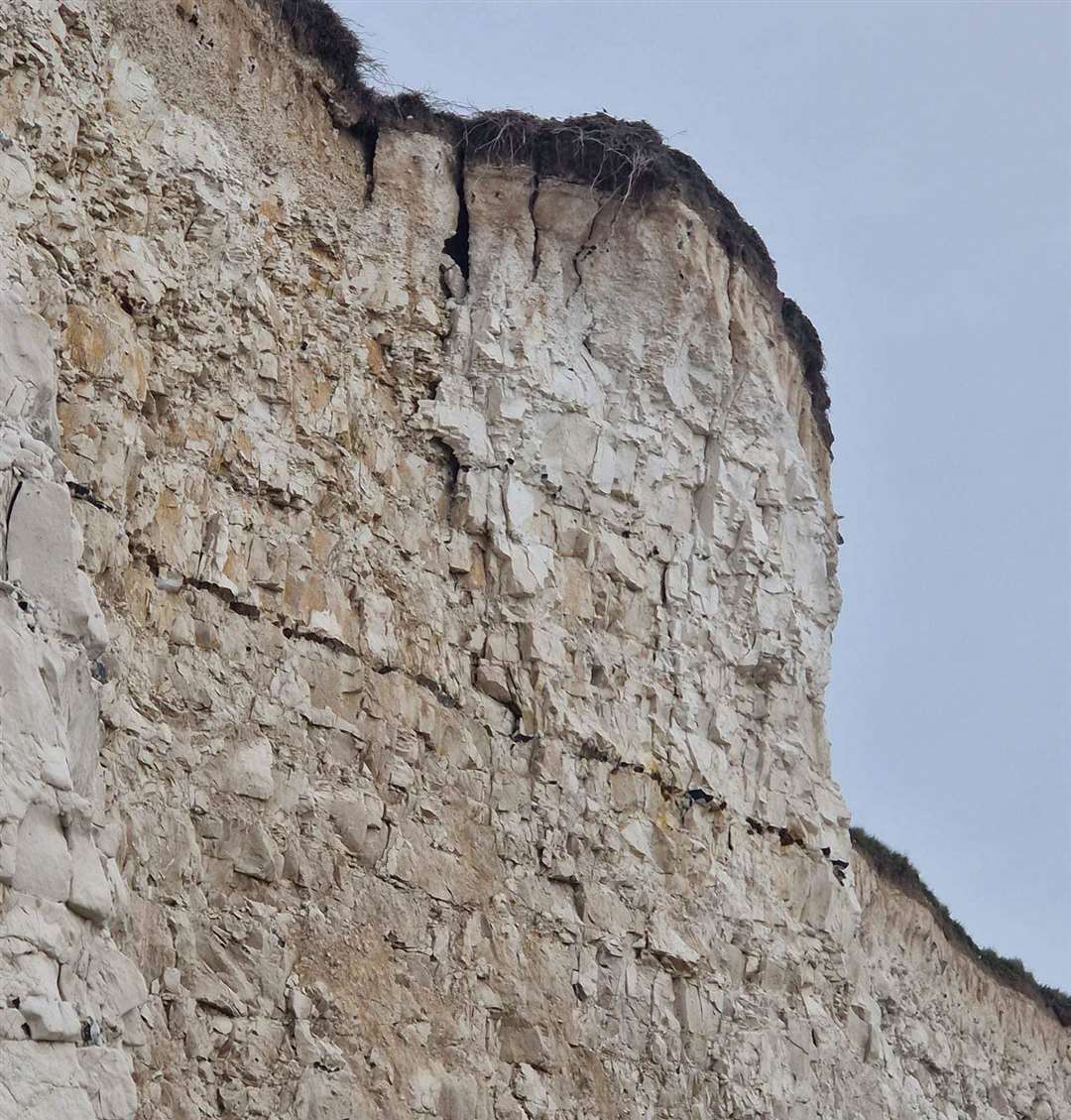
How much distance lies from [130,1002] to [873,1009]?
9021mm

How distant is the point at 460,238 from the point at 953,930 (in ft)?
38.5

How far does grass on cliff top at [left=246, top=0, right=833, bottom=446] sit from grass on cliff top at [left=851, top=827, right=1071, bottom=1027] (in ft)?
25.1

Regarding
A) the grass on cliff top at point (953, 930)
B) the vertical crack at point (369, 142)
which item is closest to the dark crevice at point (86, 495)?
the vertical crack at point (369, 142)

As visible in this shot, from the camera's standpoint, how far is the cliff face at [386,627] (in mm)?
11977

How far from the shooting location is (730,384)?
18.5 meters

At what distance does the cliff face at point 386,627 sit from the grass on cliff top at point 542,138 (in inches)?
8.9

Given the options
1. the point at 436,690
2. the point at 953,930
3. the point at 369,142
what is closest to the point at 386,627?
the point at 436,690

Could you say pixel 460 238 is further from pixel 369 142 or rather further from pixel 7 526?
pixel 7 526

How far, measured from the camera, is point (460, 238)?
17594 millimetres

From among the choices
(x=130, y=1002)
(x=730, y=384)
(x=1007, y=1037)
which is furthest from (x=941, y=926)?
(x=130, y=1002)

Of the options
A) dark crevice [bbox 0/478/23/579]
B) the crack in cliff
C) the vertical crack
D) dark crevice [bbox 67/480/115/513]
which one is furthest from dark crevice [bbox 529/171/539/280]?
dark crevice [bbox 0/478/23/579]

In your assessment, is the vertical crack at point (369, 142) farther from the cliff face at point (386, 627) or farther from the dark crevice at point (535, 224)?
the dark crevice at point (535, 224)

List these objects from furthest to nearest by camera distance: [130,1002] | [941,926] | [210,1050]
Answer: [941,926]
[210,1050]
[130,1002]

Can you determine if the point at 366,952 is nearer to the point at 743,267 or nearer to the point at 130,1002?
the point at 130,1002
